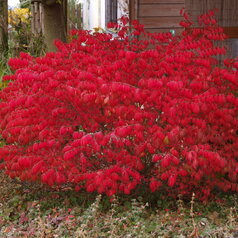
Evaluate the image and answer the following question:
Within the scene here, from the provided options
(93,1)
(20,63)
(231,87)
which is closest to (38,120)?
(20,63)

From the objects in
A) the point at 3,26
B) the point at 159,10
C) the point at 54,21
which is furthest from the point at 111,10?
the point at 54,21

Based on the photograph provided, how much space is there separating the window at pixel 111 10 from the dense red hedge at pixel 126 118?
8918mm

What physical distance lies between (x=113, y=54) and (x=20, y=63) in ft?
3.18

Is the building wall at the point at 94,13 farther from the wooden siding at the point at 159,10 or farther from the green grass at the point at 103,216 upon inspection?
the green grass at the point at 103,216

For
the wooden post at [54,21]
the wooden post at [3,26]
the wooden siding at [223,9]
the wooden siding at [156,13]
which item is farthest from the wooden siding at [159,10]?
the wooden siding at [223,9]

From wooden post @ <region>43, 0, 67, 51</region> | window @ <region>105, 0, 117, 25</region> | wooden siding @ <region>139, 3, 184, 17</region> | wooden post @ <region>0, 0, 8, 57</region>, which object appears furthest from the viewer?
window @ <region>105, 0, 117, 25</region>

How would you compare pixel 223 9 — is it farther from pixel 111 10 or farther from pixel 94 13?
pixel 94 13

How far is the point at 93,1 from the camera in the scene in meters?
16.7

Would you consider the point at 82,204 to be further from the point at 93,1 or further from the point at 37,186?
the point at 93,1

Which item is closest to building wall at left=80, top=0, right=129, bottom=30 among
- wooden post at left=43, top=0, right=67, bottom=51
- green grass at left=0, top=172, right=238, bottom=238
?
wooden post at left=43, top=0, right=67, bottom=51

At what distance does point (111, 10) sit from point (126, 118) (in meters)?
10.2

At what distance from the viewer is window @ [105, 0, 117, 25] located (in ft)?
44.3

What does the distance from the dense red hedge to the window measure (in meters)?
8.92

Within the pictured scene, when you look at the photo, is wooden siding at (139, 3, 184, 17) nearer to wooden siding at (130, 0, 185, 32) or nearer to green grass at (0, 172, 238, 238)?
wooden siding at (130, 0, 185, 32)
